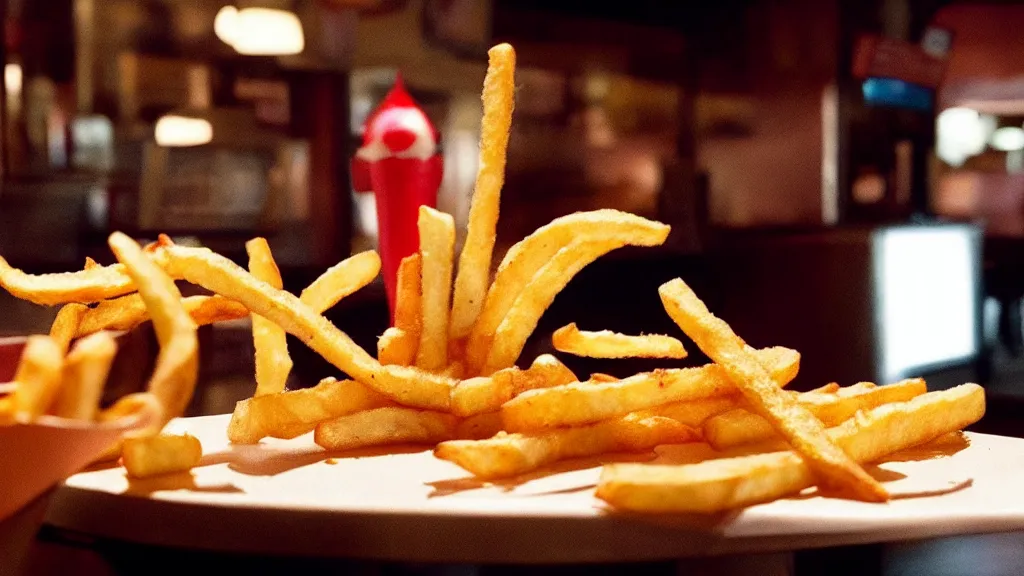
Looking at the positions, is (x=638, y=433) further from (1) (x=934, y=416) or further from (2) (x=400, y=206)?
(2) (x=400, y=206)

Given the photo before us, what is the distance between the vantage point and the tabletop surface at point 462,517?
752 millimetres

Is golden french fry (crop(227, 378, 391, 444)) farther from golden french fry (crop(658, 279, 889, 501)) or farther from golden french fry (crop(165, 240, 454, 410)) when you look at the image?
golden french fry (crop(658, 279, 889, 501))

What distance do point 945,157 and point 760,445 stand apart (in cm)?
736

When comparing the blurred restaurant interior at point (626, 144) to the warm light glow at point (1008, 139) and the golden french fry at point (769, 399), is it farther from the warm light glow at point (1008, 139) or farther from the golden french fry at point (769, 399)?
the golden french fry at point (769, 399)

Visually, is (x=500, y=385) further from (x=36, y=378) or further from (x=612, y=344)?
(x=36, y=378)

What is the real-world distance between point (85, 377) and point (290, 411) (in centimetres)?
43

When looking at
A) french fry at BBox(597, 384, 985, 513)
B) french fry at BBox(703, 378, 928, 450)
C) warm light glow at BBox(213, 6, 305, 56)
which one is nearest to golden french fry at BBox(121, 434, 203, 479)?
french fry at BBox(597, 384, 985, 513)

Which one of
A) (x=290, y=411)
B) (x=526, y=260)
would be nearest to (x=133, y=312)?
(x=290, y=411)

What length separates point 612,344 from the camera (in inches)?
43.8

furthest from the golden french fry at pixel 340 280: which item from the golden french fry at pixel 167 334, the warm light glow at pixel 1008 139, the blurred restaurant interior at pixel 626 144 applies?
the warm light glow at pixel 1008 139

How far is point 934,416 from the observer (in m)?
1.02

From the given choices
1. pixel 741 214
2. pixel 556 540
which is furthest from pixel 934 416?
pixel 741 214

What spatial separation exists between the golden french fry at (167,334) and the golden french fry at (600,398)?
1.11 feet

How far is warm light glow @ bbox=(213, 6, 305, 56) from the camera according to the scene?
5.18m
